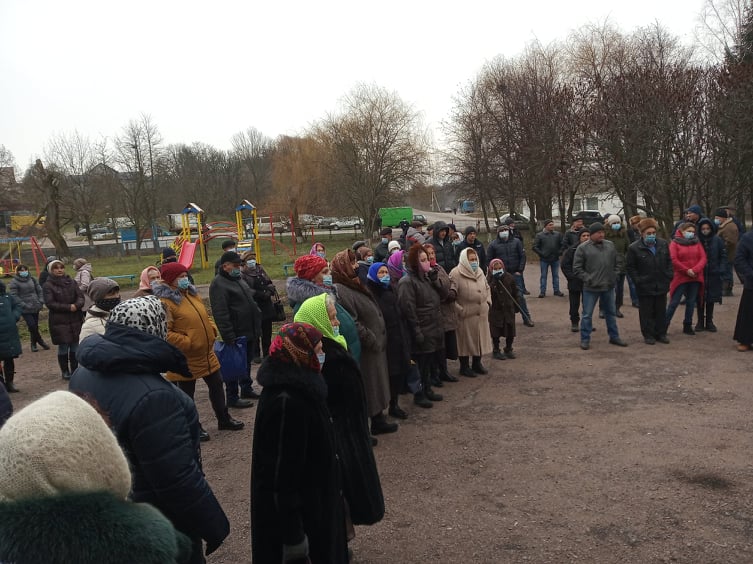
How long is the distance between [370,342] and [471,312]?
2.45 m

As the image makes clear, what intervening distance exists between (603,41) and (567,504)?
93.5ft

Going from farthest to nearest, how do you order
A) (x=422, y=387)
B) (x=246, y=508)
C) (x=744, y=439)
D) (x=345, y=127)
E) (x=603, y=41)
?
(x=345, y=127) < (x=603, y=41) < (x=422, y=387) < (x=744, y=439) < (x=246, y=508)

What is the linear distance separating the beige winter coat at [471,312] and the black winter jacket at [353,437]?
13.1 ft

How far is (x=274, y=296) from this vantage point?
8.54 meters

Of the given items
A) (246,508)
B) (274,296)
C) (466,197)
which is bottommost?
(246,508)

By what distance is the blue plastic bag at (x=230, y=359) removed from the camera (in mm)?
5905

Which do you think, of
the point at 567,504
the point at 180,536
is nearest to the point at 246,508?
the point at 567,504

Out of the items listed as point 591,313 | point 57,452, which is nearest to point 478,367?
point 591,313

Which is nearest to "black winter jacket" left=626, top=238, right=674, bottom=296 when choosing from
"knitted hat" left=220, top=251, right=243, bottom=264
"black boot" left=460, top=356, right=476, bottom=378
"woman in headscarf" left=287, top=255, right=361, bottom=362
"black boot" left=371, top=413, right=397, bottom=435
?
"black boot" left=460, top=356, right=476, bottom=378

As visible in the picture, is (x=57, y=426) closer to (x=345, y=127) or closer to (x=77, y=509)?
(x=77, y=509)

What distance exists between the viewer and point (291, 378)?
103 inches

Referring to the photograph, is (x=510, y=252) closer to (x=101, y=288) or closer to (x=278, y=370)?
(x=101, y=288)

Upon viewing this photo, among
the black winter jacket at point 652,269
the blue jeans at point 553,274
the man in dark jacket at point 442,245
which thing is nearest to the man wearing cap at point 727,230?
the blue jeans at point 553,274

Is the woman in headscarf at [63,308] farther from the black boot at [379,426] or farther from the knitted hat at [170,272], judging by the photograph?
the black boot at [379,426]
